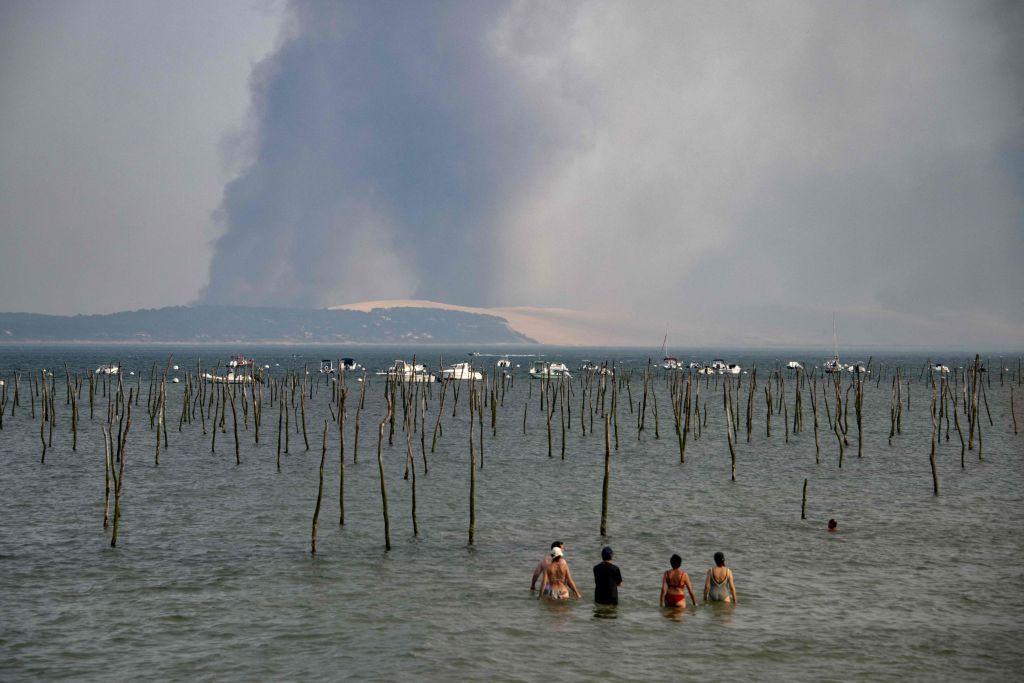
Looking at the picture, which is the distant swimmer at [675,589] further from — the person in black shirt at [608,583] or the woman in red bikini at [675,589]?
the person in black shirt at [608,583]

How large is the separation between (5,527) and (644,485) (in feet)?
69.3

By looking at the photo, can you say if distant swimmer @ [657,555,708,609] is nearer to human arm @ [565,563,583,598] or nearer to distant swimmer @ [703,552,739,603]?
distant swimmer @ [703,552,739,603]

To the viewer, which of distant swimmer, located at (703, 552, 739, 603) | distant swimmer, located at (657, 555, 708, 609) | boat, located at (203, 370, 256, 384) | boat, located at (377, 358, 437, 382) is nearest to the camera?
distant swimmer, located at (657, 555, 708, 609)

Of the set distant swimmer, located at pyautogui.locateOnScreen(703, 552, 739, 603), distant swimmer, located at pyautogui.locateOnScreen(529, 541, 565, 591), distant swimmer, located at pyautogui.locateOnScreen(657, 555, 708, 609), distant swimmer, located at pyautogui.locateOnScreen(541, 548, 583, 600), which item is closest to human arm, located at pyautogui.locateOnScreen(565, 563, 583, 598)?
distant swimmer, located at pyautogui.locateOnScreen(541, 548, 583, 600)

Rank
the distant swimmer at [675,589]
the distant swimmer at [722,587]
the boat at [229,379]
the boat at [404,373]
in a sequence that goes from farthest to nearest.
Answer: the boat at [404,373] < the boat at [229,379] < the distant swimmer at [722,587] < the distant swimmer at [675,589]

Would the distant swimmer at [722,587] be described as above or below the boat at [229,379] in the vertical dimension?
below

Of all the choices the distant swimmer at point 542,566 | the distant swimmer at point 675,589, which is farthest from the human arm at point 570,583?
the distant swimmer at point 675,589

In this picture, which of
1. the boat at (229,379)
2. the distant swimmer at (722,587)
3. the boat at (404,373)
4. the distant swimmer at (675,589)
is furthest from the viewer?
the boat at (404,373)

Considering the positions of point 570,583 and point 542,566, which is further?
point 542,566

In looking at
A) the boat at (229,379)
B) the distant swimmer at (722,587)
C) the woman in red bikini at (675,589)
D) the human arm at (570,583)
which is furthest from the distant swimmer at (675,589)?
the boat at (229,379)

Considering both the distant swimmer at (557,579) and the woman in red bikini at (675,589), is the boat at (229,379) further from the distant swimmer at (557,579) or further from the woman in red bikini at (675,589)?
the woman in red bikini at (675,589)

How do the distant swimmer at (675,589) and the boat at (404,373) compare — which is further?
the boat at (404,373)

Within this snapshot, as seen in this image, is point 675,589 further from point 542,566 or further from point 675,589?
point 542,566

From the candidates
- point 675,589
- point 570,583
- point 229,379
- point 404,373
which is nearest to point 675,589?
point 675,589
